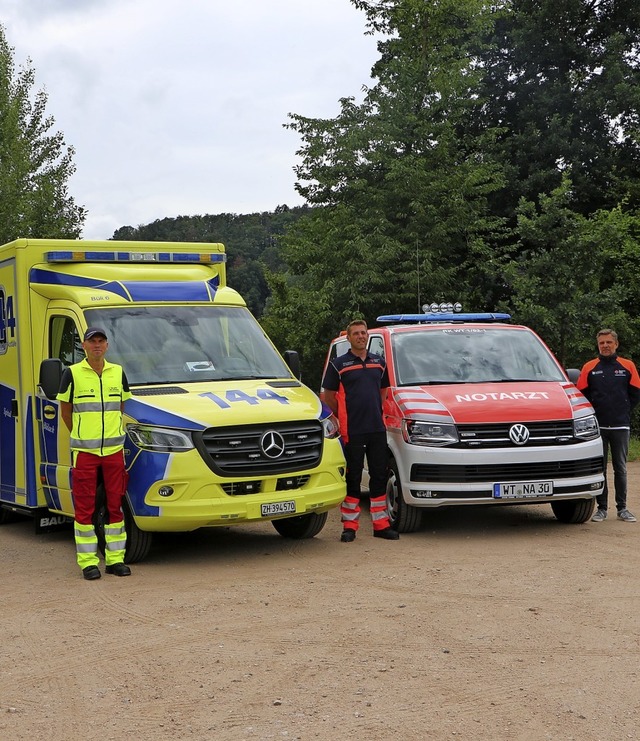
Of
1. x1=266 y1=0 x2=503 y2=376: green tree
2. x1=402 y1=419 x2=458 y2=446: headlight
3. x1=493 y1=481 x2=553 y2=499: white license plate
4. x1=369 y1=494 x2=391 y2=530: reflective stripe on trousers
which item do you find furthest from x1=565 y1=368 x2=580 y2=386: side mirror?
x1=266 y1=0 x2=503 y2=376: green tree

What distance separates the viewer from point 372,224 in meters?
28.4

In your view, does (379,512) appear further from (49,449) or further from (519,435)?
(49,449)

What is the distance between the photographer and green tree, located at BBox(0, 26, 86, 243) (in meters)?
30.1

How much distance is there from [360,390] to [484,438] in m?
1.19

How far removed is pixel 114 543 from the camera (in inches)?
353

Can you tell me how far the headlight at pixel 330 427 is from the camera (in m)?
9.79

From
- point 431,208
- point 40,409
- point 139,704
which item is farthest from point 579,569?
point 431,208

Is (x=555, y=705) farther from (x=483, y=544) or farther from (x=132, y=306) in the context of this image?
(x=132, y=306)

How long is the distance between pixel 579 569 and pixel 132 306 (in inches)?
177

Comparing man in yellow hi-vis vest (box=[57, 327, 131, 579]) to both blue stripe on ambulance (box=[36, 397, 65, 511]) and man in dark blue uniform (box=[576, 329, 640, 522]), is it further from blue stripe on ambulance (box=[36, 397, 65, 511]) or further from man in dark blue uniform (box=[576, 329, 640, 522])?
man in dark blue uniform (box=[576, 329, 640, 522])

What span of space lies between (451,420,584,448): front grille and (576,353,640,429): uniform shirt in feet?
3.16

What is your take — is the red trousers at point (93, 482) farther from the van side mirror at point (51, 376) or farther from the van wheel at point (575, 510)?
the van wheel at point (575, 510)

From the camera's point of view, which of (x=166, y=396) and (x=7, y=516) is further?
(x=7, y=516)

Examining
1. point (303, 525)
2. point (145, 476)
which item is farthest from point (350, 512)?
point (145, 476)
